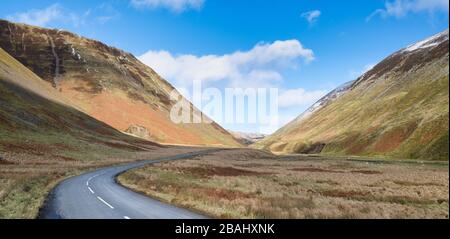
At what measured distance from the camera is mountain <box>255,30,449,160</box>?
3812 inches

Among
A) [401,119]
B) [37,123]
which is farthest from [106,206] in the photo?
[401,119]

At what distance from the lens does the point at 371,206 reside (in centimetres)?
2350

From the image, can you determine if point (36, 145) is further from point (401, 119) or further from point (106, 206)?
point (401, 119)

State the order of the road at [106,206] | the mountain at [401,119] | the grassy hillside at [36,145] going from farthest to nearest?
the mountain at [401,119]
the grassy hillside at [36,145]
the road at [106,206]

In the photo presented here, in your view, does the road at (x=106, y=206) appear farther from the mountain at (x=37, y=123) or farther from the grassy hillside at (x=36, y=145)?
the mountain at (x=37, y=123)

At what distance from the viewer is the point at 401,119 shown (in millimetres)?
119125

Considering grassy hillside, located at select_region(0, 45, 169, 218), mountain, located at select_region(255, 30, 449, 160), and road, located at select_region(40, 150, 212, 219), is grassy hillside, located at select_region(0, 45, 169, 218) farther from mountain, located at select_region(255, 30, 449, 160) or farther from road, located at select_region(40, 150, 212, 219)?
mountain, located at select_region(255, 30, 449, 160)

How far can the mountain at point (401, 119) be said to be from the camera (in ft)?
318

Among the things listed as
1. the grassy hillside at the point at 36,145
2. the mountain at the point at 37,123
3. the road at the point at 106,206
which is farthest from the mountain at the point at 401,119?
the road at the point at 106,206

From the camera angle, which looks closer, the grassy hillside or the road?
the road

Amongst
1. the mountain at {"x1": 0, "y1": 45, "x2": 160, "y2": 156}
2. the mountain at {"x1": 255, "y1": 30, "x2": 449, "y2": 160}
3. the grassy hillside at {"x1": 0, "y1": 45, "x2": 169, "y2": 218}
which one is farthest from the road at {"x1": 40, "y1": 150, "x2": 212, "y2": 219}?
the mountain at {"x1": 255, "y1": 30, "x2": 449, "y2": 160}

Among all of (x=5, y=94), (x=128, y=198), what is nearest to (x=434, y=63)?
(x=5, y=94)
